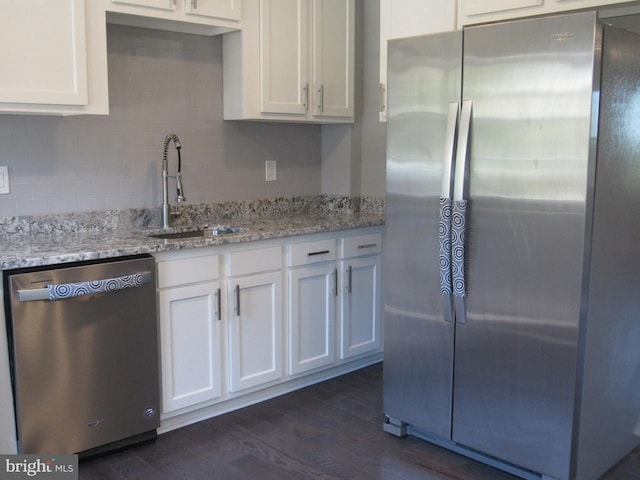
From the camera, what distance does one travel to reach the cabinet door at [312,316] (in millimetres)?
3496

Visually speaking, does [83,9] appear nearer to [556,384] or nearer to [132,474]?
[132,474]

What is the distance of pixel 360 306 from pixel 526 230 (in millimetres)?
1470

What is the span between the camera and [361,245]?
377 cm

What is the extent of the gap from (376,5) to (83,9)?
1909 mm

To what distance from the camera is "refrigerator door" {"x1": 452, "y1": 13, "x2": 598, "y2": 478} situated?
2.38 m

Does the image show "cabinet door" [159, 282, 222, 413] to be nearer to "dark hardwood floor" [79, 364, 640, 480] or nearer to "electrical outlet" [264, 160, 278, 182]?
"dark hardwood floor" [79, 364, 640, 480]

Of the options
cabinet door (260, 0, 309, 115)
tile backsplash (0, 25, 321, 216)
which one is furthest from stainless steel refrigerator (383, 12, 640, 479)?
tile backsplash (0, 25, 321, 216)

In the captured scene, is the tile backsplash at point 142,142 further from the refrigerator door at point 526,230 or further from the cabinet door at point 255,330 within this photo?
the refrigerator door at point 526,230

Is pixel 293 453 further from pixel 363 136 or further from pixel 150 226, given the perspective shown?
pixel 363 136

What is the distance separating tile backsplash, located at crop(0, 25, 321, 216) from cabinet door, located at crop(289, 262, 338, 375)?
0.74m

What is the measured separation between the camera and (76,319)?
8.65 feet

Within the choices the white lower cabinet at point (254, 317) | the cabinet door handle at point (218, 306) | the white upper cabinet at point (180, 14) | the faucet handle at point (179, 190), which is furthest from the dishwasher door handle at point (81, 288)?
the white upper cabinet at point (180, 14)

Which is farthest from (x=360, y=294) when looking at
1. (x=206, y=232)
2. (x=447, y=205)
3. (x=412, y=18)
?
(x=412, y=18)

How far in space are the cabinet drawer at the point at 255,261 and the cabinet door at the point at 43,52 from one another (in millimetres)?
967
